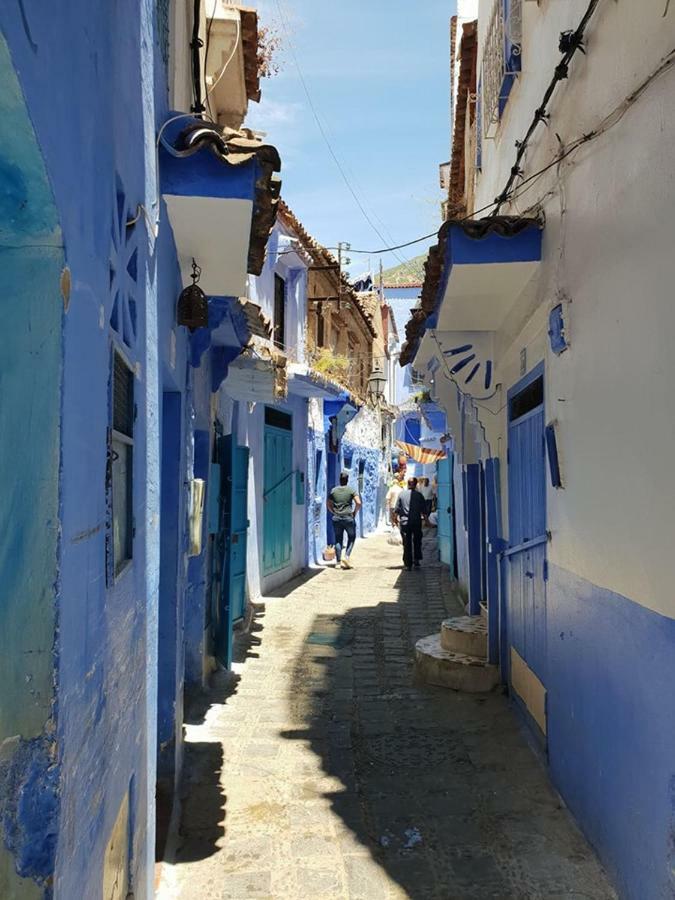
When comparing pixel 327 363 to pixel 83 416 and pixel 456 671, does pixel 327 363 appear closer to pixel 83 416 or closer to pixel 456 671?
pixel 456 671

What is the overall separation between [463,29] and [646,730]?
8563 millimetres

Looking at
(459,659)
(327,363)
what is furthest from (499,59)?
(327,363)

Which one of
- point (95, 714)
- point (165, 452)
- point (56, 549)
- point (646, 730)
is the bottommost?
point (646, 730)

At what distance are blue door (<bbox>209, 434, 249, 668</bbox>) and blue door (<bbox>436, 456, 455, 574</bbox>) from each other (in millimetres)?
5972

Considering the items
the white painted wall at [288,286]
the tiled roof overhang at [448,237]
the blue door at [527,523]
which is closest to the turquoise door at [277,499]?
the white painted wall at [288,286]

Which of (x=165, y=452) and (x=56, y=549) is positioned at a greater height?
(x=165, y=452)

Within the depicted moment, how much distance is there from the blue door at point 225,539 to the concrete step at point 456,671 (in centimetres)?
182

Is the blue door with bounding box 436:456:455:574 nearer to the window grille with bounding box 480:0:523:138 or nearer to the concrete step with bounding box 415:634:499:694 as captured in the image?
the concrete step with bounding box 415:634:499:694

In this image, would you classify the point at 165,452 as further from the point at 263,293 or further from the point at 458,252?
the point at 263,293

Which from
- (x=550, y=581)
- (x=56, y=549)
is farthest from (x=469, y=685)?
(x=56, y=549)

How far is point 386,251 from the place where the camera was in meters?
9.77

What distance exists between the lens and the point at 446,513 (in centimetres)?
1452

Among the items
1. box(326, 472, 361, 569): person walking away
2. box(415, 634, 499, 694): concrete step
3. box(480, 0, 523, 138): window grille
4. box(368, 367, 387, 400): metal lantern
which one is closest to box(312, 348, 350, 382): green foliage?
box(326, 472, 361, 569): person walking away

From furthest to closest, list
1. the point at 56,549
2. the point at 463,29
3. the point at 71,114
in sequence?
the point at 463,29, the point at 71,114, the point at 56,549
